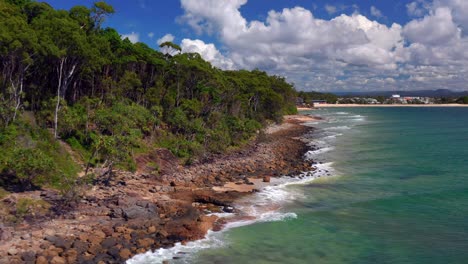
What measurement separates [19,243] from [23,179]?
6547 millimetres

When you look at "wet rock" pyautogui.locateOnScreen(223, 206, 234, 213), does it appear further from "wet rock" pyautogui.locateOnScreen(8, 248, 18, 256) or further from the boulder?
"wet rock" pyautogui.locateOnScreen(8, 248, 18, 256)

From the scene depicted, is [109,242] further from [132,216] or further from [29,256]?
[29,256]

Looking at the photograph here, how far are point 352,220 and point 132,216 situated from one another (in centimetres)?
1211

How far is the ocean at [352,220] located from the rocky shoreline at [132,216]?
1218mm

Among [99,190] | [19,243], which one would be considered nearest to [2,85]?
[99,190]

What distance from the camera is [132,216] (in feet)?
65.2

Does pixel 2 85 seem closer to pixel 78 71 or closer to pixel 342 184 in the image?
pixel 78 71

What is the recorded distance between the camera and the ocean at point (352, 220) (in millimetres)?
17438

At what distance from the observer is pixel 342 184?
2995cm

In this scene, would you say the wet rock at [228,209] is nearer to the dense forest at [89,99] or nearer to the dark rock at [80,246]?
the dense forest at [89,99]

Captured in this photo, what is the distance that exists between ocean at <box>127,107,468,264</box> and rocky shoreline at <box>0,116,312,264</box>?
1218mm

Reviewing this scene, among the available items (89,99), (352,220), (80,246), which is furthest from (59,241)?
(89,99)

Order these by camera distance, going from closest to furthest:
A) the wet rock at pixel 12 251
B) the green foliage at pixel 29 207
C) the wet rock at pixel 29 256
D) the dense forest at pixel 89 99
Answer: the wet rock at pixel 29 256, the wet rock at pixel 12 251, the green foliage at pixel 29 207, the dense forest at pixel 89 99

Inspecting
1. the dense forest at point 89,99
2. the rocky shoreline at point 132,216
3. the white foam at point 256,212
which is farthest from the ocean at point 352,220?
the dense forest at point 89,99
